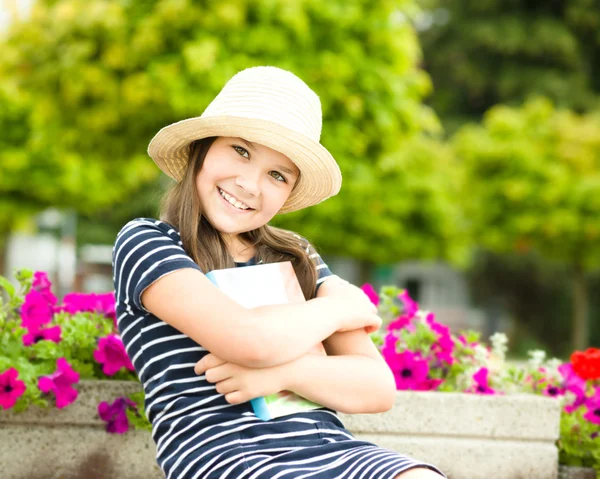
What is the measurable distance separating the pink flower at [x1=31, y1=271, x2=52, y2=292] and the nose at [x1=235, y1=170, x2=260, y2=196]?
1.21 m

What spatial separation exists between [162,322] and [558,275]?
1876 centimetres

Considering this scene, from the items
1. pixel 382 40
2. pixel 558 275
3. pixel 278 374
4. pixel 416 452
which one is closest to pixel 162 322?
pixel 278 374

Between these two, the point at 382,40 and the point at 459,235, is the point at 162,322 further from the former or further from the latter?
the point at 459,235

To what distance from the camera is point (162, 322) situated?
1911 mm

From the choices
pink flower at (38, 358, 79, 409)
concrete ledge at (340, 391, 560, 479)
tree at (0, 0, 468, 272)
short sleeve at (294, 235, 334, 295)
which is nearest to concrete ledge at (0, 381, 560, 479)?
concrete ledge at (340, 391, 560, 479)

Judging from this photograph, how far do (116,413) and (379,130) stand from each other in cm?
696

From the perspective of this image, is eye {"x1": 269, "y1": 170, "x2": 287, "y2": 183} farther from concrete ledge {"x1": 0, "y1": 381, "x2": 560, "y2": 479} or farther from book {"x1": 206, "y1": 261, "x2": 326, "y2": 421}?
concrete ledge {"x1": 0, "y1": 381, "x2": 560, "y2": 479}

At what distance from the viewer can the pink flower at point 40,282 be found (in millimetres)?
2914

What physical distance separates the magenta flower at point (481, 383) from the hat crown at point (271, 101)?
141 cm

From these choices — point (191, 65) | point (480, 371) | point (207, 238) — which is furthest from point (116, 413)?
point (191, 65)

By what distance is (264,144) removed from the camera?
2.00 m

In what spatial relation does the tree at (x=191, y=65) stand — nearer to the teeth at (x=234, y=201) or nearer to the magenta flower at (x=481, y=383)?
the magenta flower at (x=481, y=383)

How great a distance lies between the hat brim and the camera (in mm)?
1985

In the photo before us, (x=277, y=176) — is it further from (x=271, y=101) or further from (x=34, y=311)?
(x=34, y=311)
